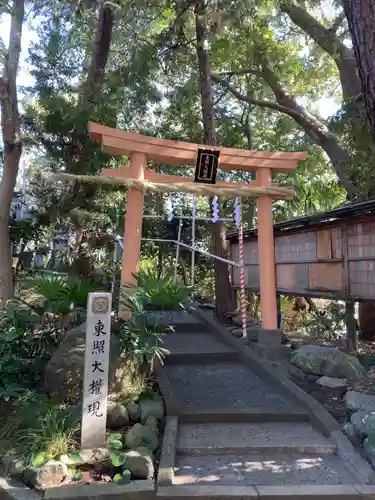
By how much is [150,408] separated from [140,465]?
40.3 inches

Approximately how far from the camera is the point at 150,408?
4.89 metres

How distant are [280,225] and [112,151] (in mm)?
3564

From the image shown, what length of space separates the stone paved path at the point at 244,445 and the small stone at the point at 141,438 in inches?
10.3

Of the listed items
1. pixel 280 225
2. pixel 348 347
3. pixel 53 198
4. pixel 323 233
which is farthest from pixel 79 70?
pixel 348 347

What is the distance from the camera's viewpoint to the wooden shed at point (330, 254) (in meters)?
6.09

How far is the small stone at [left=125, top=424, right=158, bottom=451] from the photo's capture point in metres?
4.23

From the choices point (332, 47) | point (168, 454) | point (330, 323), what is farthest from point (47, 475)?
point (332, 47)

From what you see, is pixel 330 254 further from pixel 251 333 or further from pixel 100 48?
pixel 100 48

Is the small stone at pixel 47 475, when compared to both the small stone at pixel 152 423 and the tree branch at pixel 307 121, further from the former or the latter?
the tree branch at pixel 307 121

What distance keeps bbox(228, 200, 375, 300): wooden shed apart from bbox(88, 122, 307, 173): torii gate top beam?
1.10m

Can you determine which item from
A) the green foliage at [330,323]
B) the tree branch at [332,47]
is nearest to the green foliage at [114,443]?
the green foliage at [330,323]

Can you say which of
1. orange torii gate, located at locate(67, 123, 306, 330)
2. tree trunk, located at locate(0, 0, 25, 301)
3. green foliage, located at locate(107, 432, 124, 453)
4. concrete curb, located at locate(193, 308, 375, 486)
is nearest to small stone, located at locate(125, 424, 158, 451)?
green foliage, located at locate(107, 432, 124, 453)

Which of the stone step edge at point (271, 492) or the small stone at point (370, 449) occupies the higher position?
the small stone at point (370, 449)

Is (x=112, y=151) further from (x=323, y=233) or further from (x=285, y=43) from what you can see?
(x=285, y=43)
